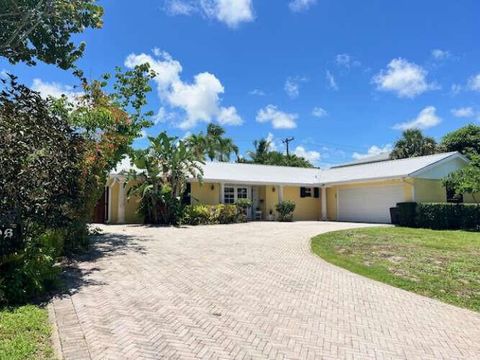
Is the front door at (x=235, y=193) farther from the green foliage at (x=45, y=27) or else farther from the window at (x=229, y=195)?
the green foliage at (x=45, y=27)

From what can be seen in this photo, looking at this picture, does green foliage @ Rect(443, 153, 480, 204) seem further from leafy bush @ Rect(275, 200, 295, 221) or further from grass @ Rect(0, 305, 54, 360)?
grass @ Rect(0, 305, 54, 360)

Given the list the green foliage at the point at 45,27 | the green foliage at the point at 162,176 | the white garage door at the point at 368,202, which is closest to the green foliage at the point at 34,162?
the green foliage at the point at 45,27

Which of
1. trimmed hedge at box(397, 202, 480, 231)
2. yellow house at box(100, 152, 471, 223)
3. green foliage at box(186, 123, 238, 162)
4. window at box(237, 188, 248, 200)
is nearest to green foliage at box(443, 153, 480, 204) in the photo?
trimmed hedge at box(397, 202, 480, 231)

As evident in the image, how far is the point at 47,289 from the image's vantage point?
264 inches

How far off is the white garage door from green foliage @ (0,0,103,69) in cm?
1856

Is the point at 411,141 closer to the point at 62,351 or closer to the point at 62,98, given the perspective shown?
the point at 62,98

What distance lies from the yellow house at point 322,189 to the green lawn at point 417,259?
286 inches

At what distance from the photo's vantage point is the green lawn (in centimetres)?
759

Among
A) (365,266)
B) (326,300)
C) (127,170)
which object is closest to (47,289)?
(326,300)

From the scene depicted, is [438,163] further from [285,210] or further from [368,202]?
[285,210]

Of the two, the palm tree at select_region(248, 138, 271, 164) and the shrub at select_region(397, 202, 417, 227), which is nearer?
the shrub at select_region(397, 202, 417, 227)

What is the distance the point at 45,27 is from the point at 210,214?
13199 mm

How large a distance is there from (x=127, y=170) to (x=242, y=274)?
1520cm

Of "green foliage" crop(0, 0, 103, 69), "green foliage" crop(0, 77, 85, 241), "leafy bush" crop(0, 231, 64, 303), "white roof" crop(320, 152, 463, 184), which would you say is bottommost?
"leafy bush" crop(0, 231, 64, 303)
